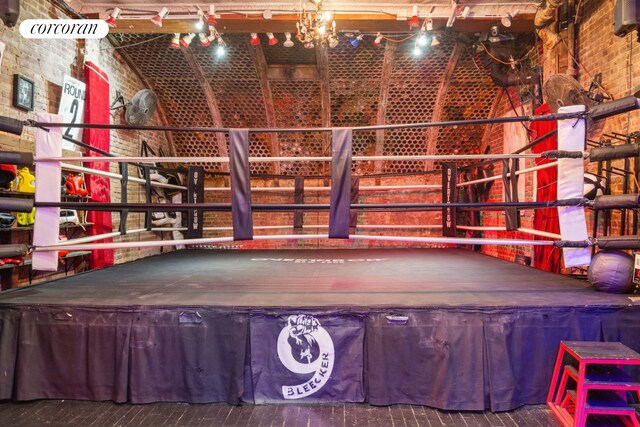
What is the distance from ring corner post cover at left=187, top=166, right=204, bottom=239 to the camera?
14.5ft

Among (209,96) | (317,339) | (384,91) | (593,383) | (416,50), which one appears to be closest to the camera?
(593,383)

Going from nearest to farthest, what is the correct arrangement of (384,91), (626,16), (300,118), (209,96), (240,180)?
(240,180) < (626,16) < (384,91) < (209,96) < (300,118)

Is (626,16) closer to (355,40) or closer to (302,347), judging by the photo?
Result: (355,40)

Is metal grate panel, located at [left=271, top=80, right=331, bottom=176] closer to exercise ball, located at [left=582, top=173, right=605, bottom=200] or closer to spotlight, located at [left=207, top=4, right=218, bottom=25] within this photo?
spotlight, located at [left=207, top=4, right=218, bottom=25]

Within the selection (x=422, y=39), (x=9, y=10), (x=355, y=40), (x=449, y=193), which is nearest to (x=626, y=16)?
(x=422, y=39)

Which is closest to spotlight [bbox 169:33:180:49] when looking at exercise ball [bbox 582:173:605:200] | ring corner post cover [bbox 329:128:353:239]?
ring corner post cover [bbox 329:128:353:239]

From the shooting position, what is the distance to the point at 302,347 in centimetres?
206

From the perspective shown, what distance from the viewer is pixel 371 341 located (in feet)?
6.72

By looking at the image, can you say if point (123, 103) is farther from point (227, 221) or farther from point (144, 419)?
point (144, 419)

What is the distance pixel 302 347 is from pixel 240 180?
1.08m

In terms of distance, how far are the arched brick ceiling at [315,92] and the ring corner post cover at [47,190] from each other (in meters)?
3.24

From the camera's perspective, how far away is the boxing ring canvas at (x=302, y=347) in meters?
2.02

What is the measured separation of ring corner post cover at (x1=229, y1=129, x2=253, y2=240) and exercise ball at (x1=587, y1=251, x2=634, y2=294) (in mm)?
2249

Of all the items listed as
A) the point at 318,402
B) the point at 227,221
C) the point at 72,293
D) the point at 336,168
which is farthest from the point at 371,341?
the point at 227,221
